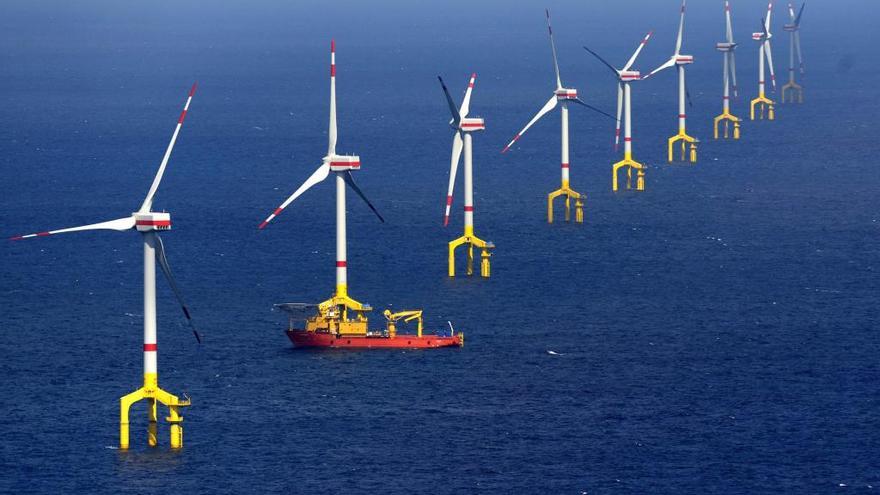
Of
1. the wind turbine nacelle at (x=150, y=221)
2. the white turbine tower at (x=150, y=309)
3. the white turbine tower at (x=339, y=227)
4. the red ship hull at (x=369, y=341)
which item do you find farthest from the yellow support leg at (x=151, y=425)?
the red ship hull at (x=369, y=341)

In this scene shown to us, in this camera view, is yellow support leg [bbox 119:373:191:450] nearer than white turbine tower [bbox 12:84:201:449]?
No

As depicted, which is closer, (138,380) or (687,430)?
(687,430)

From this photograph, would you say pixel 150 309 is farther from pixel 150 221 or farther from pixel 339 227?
pixel 339 227

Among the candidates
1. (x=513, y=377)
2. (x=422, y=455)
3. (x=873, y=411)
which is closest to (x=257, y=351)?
(x=513, y=377)

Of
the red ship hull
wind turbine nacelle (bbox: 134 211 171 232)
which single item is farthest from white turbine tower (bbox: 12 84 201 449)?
the red ship hull

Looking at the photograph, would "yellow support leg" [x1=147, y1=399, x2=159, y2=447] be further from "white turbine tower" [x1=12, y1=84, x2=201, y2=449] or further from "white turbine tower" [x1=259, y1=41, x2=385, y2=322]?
"white turbine tower" [x1=259, y1=41, x2=385, y2=322]

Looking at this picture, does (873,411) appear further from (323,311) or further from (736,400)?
(323,311)
